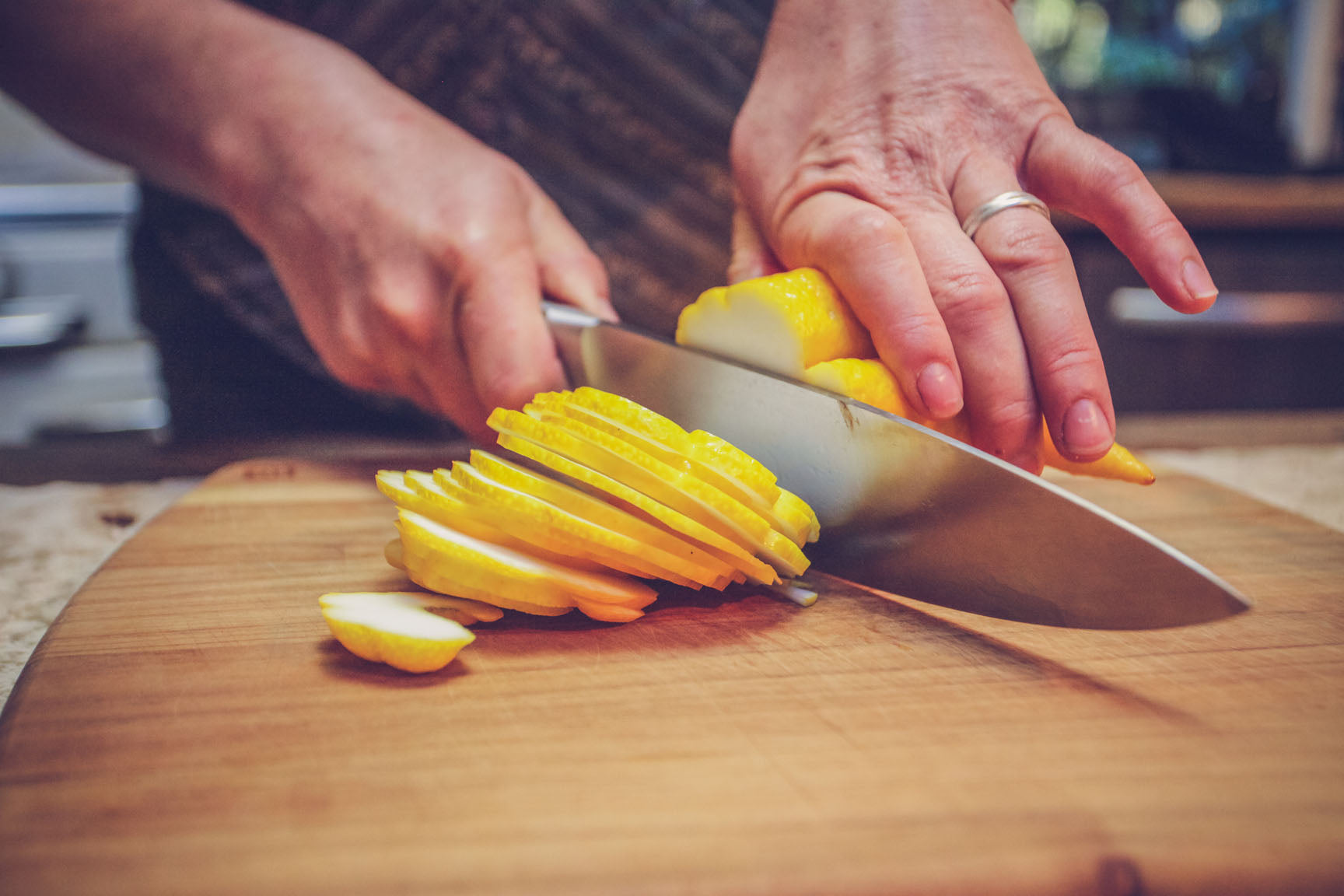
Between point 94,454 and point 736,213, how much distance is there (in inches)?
56.6

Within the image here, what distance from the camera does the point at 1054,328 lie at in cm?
109

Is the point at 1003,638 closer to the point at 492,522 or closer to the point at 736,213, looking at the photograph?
the point at 492,522

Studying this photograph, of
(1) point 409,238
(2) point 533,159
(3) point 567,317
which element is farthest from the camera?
(2) point 533,159

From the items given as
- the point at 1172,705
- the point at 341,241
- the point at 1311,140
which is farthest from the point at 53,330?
the point at 1311,140

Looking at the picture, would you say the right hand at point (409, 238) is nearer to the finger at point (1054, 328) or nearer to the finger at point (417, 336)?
the finger at point (417, 336)

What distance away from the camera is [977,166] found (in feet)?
4.07

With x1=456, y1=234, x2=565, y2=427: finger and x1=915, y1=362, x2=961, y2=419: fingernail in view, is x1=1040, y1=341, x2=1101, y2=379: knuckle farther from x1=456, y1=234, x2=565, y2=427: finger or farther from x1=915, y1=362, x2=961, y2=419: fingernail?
x1=456, y1=234, x2=565, y2=427: finger

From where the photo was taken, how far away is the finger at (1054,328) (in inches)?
41.5

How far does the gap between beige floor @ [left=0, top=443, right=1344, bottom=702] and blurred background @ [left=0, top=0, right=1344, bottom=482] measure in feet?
0.74

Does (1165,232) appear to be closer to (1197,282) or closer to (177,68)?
(1197,282)

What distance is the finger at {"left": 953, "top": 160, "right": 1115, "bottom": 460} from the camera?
105cm

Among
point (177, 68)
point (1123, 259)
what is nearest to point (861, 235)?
point (177, 68)

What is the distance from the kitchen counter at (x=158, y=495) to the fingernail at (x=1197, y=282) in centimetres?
70

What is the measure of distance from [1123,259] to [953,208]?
2.27m
